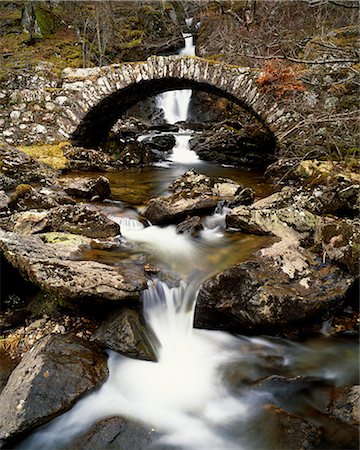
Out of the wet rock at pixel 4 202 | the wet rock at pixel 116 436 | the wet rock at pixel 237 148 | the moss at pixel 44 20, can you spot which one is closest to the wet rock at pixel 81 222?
the wet rock at pixel 4 202

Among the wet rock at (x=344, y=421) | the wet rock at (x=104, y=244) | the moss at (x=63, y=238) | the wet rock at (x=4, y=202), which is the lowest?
the wet rock at (x=344, y=421)

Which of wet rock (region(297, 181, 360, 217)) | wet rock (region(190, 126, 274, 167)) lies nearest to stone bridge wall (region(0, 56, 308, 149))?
wet rock (region(190, 126, 274, 167))

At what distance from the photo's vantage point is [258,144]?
10.8m

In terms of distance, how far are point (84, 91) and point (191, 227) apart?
6.41 meters

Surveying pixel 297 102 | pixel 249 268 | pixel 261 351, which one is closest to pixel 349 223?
pixel 249 268

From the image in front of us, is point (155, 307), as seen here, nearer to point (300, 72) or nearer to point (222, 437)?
point (222, 437)

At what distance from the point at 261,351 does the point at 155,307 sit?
1.03 m

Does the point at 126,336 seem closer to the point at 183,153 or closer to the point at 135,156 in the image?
the point at 135,156

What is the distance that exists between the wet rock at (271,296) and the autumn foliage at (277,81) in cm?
590

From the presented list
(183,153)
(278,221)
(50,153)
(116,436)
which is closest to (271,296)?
(278,221)

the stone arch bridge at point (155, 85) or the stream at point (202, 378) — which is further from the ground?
the stone arch bridge at point (155, 85)

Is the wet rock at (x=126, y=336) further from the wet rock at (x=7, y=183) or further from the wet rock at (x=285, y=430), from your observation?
the wet rock at (x=7, y=183)

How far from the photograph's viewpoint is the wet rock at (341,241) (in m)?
3.54

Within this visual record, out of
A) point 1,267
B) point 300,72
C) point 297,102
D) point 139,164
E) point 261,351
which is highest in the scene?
point 300,72
